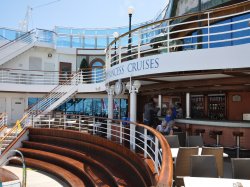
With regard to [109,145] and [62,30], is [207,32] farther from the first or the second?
[62,30]

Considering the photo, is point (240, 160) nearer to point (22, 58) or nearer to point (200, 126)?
point (200, 126)

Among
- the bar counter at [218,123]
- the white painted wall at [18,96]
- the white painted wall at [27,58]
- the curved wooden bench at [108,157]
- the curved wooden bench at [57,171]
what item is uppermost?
the white painted wall at [27,58]

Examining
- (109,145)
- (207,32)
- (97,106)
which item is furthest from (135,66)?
(97,106)

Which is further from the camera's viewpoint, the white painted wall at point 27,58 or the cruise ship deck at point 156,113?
the white painted wall at point 27,58

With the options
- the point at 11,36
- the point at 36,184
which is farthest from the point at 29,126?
the point at 11,36

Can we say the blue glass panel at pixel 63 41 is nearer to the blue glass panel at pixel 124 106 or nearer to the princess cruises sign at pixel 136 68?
the blue glass panel at pixel 124 106

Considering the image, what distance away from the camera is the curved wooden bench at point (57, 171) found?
8.92 meters

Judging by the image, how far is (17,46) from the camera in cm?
2034

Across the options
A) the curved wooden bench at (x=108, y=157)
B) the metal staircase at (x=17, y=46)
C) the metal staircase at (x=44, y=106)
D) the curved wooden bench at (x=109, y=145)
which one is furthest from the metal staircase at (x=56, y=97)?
the metal staircase at (x=17, y=46)

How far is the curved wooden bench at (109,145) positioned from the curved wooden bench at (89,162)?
726 mm

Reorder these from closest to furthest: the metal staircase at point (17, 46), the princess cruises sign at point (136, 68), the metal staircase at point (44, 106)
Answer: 1. the princess cruises sign at point (136, 68)
2. the metal staircase at point (44, 106)
3. the metal staircase at point (17, 46)

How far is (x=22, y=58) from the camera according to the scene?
21.2 meters

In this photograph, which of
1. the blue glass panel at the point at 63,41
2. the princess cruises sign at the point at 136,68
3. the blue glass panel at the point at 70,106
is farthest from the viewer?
the blue glass panel at the point at 63,41

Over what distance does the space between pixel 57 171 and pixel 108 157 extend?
2.25 meters
